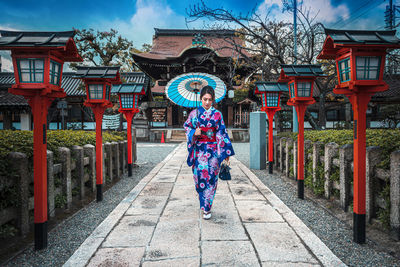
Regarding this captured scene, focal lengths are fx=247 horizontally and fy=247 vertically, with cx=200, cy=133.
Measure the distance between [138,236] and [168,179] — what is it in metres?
2.97

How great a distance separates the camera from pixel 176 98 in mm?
10328

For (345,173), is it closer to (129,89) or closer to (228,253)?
(228,253)

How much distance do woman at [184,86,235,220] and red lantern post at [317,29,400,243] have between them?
1.47 metres

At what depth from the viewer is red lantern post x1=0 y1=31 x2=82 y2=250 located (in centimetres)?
235

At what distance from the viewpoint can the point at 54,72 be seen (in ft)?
8.31

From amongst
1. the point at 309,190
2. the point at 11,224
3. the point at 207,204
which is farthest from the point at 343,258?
the point at 11,224

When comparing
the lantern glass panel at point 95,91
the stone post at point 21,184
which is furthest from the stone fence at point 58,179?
the lantern glass panel at point 95,91

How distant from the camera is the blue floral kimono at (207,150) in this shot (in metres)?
3.29

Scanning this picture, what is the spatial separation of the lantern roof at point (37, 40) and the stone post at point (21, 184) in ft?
3.45

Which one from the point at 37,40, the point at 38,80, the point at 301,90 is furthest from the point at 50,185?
the point at 301,90

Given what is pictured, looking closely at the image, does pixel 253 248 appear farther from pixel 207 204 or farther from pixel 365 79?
pixel 365 79

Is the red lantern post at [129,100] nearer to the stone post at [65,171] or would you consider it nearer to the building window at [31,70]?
the stone post at [65,171]

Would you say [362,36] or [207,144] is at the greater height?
[362,36]

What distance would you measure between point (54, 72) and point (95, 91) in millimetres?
1730
